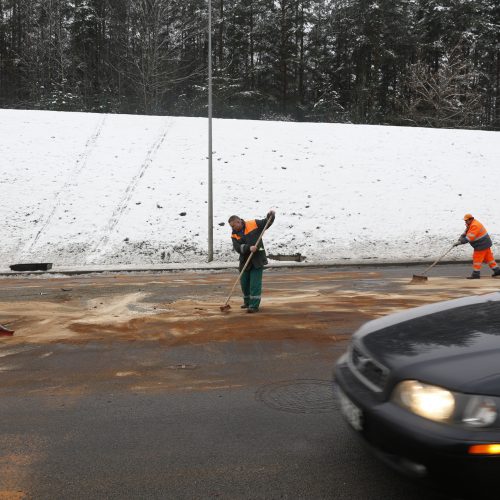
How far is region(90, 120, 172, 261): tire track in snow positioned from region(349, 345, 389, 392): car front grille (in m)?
14.6

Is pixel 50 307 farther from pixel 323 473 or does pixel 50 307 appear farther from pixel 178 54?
pixel 178 54

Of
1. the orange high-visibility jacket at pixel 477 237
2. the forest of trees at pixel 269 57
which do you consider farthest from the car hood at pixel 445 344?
the forest of trees at pixel 269 57

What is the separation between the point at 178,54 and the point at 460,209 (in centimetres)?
2701

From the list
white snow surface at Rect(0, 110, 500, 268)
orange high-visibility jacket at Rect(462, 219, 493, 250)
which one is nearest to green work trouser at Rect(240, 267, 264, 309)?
orange high-visibility jacket at Rect(462, 219, 493, 250)

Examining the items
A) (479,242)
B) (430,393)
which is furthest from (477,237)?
(430,393)

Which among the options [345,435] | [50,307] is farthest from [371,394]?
[50,307]

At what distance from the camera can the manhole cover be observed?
159 inches

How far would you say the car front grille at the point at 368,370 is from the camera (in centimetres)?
264

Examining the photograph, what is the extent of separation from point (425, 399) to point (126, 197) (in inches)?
733

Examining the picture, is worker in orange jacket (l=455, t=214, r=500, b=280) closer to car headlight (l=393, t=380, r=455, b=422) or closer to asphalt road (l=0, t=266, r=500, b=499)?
asphalt road (l=0, t=266, r=500, b=499)

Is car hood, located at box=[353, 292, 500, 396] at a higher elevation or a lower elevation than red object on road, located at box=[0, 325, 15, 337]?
higher

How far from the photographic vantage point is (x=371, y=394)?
2660 mm

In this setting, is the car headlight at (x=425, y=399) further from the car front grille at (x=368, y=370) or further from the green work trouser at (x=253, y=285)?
the green work trouser at (x=253, y=285)

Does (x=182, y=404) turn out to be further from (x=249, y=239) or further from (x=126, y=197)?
(x=126, y=197)
